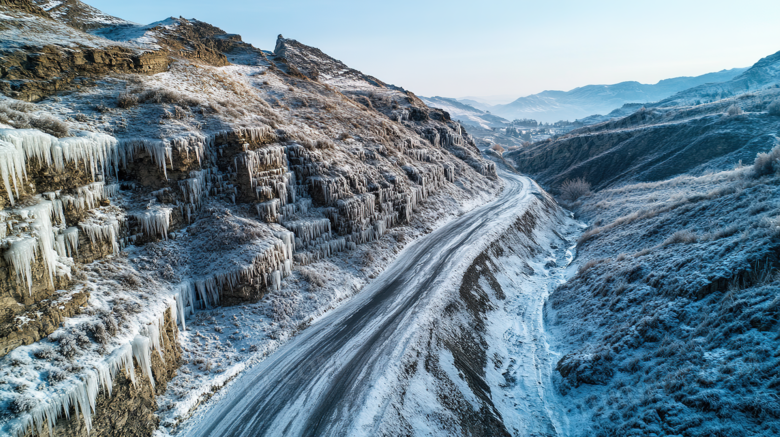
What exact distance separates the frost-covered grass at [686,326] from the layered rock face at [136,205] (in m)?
20.5

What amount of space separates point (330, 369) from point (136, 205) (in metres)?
15.8

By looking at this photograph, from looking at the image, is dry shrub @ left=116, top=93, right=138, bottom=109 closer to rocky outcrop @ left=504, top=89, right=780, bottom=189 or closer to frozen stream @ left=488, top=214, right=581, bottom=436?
frozen stream @ left=488, top=214, right=581, bottom=436

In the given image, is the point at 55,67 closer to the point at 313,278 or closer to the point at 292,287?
the point at 292,287

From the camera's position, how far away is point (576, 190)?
68.4 m

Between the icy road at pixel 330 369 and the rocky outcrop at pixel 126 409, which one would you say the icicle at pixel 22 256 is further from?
the icy road at pixel 330 369

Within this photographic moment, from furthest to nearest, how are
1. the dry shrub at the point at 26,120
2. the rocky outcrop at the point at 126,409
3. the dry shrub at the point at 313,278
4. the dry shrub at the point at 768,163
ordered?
the dry shrub at the point at 768,163
the dry shrub at the point at 313,278
the dry shrub at the point at 26,120
the rocky outcrop at the point at 126,409

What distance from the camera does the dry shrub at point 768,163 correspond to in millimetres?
25484

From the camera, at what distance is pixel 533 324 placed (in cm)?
2550

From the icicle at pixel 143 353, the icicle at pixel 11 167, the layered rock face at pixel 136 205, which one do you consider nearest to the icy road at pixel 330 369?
the icicle at pixel 143 353

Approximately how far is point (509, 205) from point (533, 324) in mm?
28762

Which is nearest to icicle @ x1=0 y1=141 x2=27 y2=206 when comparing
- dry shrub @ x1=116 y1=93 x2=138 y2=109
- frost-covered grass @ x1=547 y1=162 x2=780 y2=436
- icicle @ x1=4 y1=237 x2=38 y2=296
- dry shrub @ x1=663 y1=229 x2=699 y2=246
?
icicle @ x1=4 y1=237 x2=38 y2=296

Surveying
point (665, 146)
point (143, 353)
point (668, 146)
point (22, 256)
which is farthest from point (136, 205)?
point (665, 146)

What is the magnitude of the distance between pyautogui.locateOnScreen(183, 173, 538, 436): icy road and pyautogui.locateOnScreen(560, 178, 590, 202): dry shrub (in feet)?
171

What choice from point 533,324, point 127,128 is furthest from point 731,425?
point 127,128
